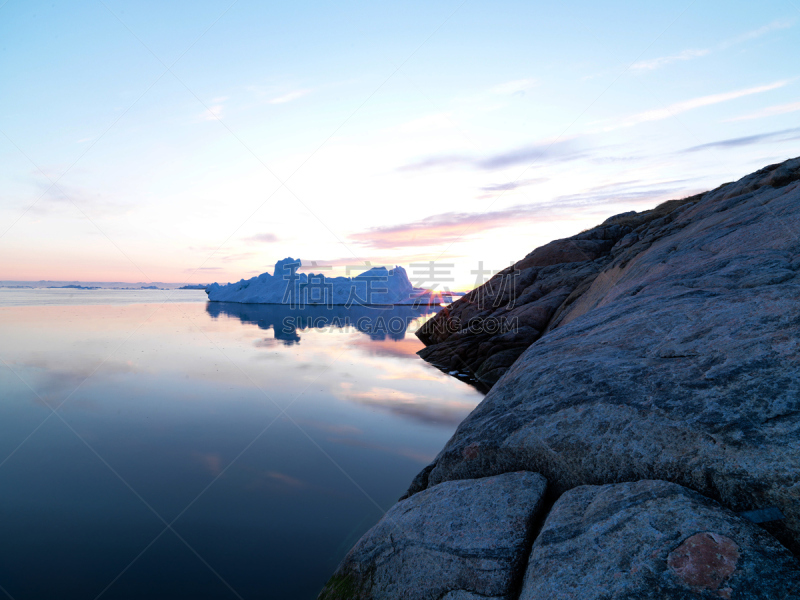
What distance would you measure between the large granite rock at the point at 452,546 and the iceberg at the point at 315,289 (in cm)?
Result: 8555

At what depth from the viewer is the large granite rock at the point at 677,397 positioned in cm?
297

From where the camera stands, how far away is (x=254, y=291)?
89438mm

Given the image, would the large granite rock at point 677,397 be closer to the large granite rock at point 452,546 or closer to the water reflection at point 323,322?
the large granite rock at point 452,546

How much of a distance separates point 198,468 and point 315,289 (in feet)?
289

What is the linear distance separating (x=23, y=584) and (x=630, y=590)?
23.1 feet

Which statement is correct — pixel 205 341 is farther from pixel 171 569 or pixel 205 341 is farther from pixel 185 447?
pixel 171 569

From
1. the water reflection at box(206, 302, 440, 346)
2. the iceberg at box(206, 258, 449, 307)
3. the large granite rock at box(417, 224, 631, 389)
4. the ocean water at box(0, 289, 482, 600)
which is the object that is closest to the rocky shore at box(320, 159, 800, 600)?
the ocean water at box(0, 289, 482, 600)

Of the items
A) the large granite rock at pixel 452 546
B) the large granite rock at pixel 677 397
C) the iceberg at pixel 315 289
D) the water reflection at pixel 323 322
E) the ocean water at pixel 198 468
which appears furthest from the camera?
the iceberg at pixel 315 289

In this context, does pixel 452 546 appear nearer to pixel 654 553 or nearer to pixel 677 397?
pixel 654 553

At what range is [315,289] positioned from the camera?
94812 millimetres

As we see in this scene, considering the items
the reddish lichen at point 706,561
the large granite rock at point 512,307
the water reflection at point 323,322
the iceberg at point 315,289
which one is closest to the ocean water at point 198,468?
the large granite rock at point 512,307

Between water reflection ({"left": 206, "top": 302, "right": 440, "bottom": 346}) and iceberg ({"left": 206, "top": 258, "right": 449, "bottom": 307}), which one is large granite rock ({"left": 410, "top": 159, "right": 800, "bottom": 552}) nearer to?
water reflection ({"left": 206, "top": 302, "right": 440, "bottom": 346})

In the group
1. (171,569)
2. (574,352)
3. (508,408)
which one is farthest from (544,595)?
(171,569)

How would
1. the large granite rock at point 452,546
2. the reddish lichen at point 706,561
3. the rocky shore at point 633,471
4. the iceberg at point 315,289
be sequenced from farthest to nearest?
1. the iceberg at point 315,289
2. the large granite rock at point 452,546
3. the rocky shore at point 633,471
4. the reddish lichen at point 706,561
